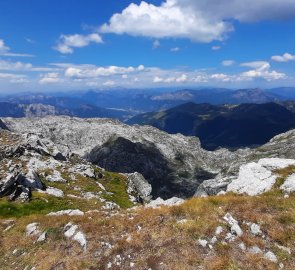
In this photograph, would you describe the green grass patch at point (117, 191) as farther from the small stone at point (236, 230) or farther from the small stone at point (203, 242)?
the small stone at point (203, 242)

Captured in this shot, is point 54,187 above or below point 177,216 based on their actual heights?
below

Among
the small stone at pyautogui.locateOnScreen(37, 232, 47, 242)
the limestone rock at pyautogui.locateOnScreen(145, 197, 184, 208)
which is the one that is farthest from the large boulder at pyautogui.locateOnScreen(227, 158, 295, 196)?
the small stone at pyautogui.locateOnScreen(37, 232, 47, 242)

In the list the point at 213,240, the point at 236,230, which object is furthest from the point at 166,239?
the point at 236,230

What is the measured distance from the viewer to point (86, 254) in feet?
76.0

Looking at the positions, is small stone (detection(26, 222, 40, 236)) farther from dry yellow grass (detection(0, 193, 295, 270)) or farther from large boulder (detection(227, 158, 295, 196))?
large boulder (detection(227, 158, 295, 196))

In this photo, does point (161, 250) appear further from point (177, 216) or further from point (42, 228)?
point (42, 228)

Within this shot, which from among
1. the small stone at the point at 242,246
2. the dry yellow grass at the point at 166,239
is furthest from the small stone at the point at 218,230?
the small stone at the point at 242,246

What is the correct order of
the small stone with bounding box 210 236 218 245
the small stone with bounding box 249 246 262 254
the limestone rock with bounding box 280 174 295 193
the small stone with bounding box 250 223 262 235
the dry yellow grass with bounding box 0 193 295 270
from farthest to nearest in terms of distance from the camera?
the limestone rock with bounding box 280 174 295 193 < the small stone with bounding box 250 223 262 235 < the small stone with bounding box 210 236 218 245 < the small stone with bounding box 249 246 262 254 < the dry yellow grass with bounding box 0 193 295 270

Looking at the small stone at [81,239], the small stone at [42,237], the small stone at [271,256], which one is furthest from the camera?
the small stone at [42,237]

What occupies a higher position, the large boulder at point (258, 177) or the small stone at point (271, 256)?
the small stone at point (271, 256)

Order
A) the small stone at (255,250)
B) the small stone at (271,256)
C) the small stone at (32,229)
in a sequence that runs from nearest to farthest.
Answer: the small stone at (271,256), the small stone at (255,250), the small stone at (32,229)

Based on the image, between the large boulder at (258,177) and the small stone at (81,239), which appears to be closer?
the small stone at (81,239)

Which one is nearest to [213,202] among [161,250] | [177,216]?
[177,216]

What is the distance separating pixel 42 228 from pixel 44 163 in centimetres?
5182
